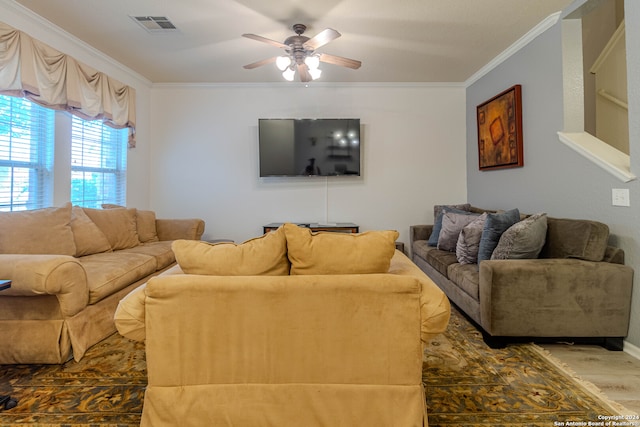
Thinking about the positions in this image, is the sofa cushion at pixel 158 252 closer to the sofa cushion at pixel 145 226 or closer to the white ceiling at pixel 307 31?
the sofa cushion at pixel 145 226

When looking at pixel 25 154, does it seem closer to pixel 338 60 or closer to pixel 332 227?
pixel 338 60

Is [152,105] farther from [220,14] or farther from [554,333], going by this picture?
[554,333]

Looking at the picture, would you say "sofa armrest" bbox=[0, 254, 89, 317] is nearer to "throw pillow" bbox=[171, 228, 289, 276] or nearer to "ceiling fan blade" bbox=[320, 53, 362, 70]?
"throw pillow" bbox=[171, 228, 289, 276]

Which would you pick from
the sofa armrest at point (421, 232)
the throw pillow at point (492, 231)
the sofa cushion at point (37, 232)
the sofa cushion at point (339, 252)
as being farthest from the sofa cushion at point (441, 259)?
the sofa cushion at point (37, 232)

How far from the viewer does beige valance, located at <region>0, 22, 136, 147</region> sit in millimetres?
2521

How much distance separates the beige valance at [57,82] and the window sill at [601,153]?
457 centimetres

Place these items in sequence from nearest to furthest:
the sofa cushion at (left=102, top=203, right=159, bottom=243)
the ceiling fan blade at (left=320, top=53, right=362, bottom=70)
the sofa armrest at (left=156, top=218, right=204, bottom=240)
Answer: the ceiling fan blade at (left=320, top=53, right=362, bottom=70), the sofa cushion at (left=102, top=203, right=159, bottom=243), the sofa armrest at (left=156, top=218, right=204, bottom=240)

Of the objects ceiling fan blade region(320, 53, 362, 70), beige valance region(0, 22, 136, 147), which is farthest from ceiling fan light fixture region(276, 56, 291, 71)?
beige valance region(0, 22, 136, 147)

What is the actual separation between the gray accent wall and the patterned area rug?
0.89 meters

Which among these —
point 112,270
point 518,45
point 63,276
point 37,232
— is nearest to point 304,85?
point 518,45

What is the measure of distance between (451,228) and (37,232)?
375cm

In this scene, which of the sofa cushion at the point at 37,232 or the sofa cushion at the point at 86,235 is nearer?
the sofa cushion at the point at 37,232

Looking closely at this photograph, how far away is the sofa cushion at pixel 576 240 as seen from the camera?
86.1 inches

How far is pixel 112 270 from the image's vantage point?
96.7 inches
